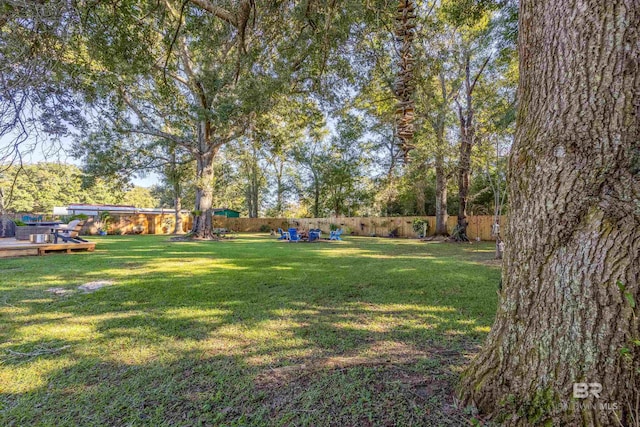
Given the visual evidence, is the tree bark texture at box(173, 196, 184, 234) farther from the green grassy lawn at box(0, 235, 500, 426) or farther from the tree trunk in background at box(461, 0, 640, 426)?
the tree trunk in background at box(461, 0, 640, 426)

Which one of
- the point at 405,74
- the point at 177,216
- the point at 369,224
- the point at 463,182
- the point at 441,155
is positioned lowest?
the point at 369,224

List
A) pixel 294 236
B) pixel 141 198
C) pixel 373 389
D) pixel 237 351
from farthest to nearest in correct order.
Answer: pixel 141 198 < pixel 294 236 < pixel 237 351 < pixel 373 389

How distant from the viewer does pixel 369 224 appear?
790 inches

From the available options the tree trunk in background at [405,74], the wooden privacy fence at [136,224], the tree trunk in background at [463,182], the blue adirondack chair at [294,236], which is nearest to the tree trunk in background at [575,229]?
the tree trunk in background at [405,74]

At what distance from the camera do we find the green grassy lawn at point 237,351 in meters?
1.51

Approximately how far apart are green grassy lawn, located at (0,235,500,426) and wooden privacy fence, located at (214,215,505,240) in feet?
39.6

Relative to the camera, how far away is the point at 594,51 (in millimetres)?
1214

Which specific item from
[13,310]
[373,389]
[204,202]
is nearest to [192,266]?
[13,310]

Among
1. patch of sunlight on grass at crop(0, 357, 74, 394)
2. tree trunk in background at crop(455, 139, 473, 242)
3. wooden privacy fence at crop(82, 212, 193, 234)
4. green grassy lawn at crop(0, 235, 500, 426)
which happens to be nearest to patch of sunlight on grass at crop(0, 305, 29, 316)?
green grassy lawn at crop(0, 235, 500, 426)

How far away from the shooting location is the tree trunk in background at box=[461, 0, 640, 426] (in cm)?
113

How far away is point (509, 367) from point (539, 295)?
1.30 ft

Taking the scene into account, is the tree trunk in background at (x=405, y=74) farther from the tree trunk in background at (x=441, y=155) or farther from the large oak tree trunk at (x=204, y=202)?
the large oak tree trunk at (x=204, y=202)

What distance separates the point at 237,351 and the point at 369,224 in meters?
18.3

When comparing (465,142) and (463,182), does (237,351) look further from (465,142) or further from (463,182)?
(463,182)
